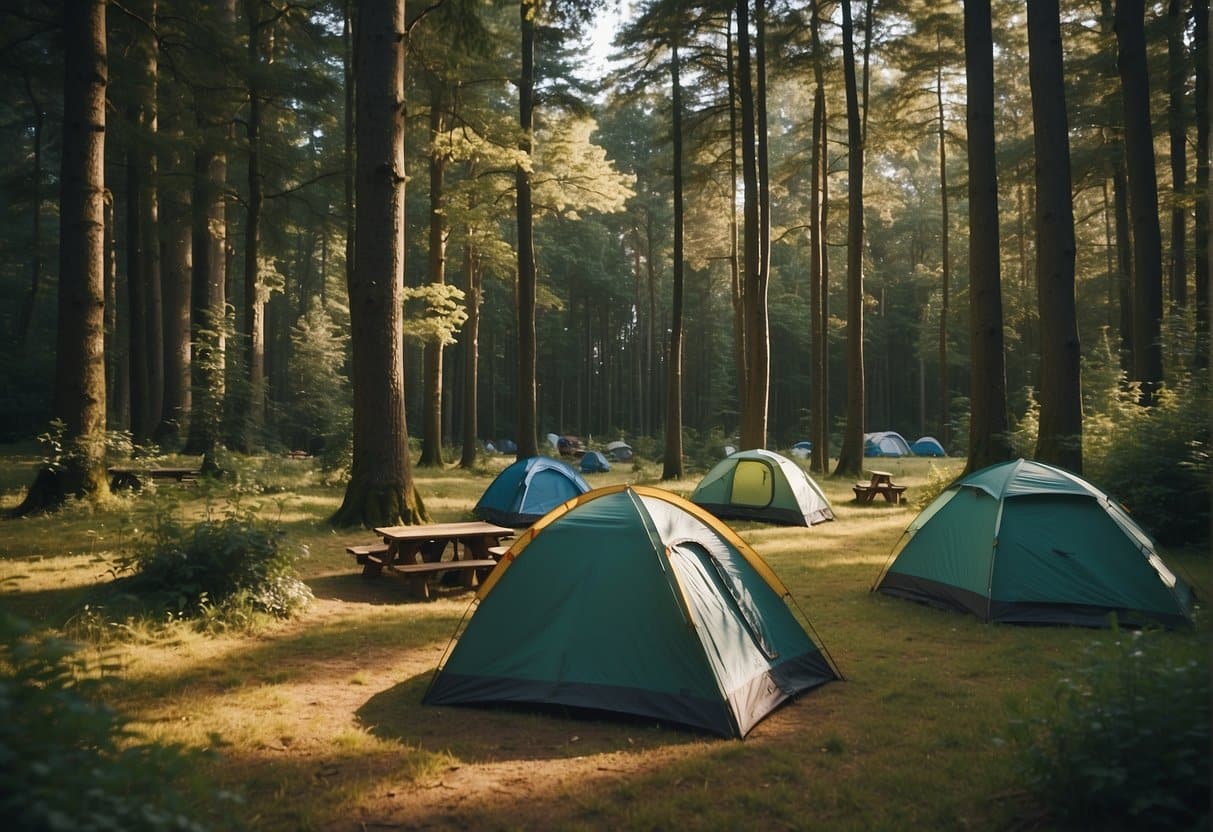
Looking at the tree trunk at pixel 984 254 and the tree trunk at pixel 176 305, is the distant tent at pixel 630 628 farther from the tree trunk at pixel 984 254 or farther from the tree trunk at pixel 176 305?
the tree trunk at pixel 176 305

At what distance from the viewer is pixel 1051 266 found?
11.2 metres

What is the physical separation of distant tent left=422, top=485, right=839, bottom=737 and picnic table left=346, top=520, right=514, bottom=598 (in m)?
2.87

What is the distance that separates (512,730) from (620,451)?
95.1ft

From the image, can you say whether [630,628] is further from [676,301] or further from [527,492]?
[676,301]

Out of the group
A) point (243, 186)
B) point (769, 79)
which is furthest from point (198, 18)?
point (769, 79)

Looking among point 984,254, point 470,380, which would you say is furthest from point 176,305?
point 984,254

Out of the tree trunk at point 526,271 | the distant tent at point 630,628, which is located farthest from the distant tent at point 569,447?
the distant tent at point 630,628

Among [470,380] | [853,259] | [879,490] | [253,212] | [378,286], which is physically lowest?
[879,490]

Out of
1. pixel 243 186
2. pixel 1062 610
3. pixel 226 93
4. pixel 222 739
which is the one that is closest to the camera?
pixel 222 739

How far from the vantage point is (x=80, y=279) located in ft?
35.8

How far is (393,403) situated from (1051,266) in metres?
9.27

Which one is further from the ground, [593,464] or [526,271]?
[526,271]

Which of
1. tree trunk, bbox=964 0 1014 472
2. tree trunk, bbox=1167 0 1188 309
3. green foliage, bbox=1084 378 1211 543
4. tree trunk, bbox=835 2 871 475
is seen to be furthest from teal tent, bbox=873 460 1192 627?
tree trunk, bbox=835 2 871 475

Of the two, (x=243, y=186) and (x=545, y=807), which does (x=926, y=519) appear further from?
(x=243, y=186)
